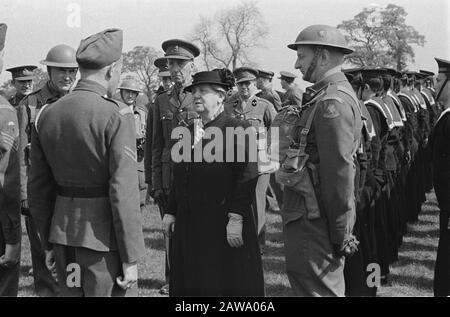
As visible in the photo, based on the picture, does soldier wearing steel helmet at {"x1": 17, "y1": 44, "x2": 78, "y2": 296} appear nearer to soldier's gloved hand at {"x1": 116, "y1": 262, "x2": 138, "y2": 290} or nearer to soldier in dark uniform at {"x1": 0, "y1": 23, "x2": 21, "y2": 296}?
soldier in dark uniform at {"x1": 0, "y1": 23, "x2": 21, "y2": 296}

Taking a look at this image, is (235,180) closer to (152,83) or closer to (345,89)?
(345,89)

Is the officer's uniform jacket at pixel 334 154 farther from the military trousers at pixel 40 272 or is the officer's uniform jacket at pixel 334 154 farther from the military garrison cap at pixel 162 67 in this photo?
the military garrison cap at pixel 162 67

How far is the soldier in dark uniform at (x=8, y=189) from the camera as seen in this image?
14.2 feet

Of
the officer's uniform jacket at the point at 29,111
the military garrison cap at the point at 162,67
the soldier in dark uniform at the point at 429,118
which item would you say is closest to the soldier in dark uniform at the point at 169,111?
the officer's uniform jacket at the point at 29,111

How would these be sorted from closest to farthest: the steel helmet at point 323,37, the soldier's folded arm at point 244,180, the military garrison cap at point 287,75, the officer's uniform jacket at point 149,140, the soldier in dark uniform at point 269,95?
the steel helmet at point 323,37 < the soldier's folded arm at point 244,180 < the officer's uniform jacket at point 149,140 < the soldier in dark uniform at point 269,95 < the military garrison cap at point 287,75

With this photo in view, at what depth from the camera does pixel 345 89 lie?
410cm

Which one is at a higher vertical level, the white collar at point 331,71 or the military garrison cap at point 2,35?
the military garrison cap at point 2,35

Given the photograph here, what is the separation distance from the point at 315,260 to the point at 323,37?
1.52 metres

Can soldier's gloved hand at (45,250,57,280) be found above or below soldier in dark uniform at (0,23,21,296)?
below

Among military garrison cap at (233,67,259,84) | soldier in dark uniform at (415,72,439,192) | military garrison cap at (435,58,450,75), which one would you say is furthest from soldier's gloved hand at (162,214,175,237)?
soldier in dark uniform at (415,72,439,192)

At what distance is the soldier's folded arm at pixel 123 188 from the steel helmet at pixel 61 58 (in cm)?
234

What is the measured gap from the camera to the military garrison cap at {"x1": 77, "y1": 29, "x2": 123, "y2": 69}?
12.1ft

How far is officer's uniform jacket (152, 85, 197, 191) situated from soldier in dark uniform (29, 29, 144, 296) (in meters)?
2.32
